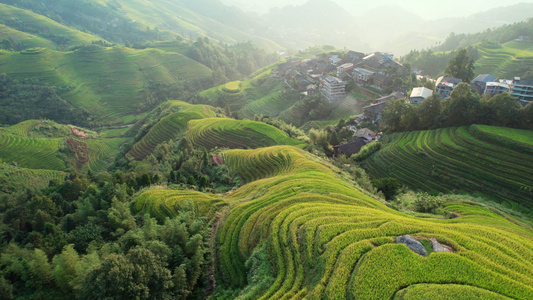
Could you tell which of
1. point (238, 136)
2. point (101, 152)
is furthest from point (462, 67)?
point (101, 152)

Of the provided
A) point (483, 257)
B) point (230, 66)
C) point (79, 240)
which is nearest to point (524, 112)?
point (483, 257)

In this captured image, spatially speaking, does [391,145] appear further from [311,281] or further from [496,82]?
[311,281]

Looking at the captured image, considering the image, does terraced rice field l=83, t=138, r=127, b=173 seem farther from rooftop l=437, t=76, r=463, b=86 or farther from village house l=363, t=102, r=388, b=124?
rooftop l=437, t=76, r=463, b=86

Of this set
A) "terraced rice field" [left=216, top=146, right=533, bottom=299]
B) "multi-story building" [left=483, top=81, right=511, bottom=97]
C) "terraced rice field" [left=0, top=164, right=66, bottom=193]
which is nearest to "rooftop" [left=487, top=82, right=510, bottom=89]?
"multi-story building" [left=483, top=81, right=511, bottom=97]

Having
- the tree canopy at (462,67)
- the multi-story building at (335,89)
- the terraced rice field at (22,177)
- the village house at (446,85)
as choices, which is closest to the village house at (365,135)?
the multi-story building at (335,89)

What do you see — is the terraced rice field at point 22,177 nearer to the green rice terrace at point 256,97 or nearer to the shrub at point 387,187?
the green rice terrace at point 256,97
